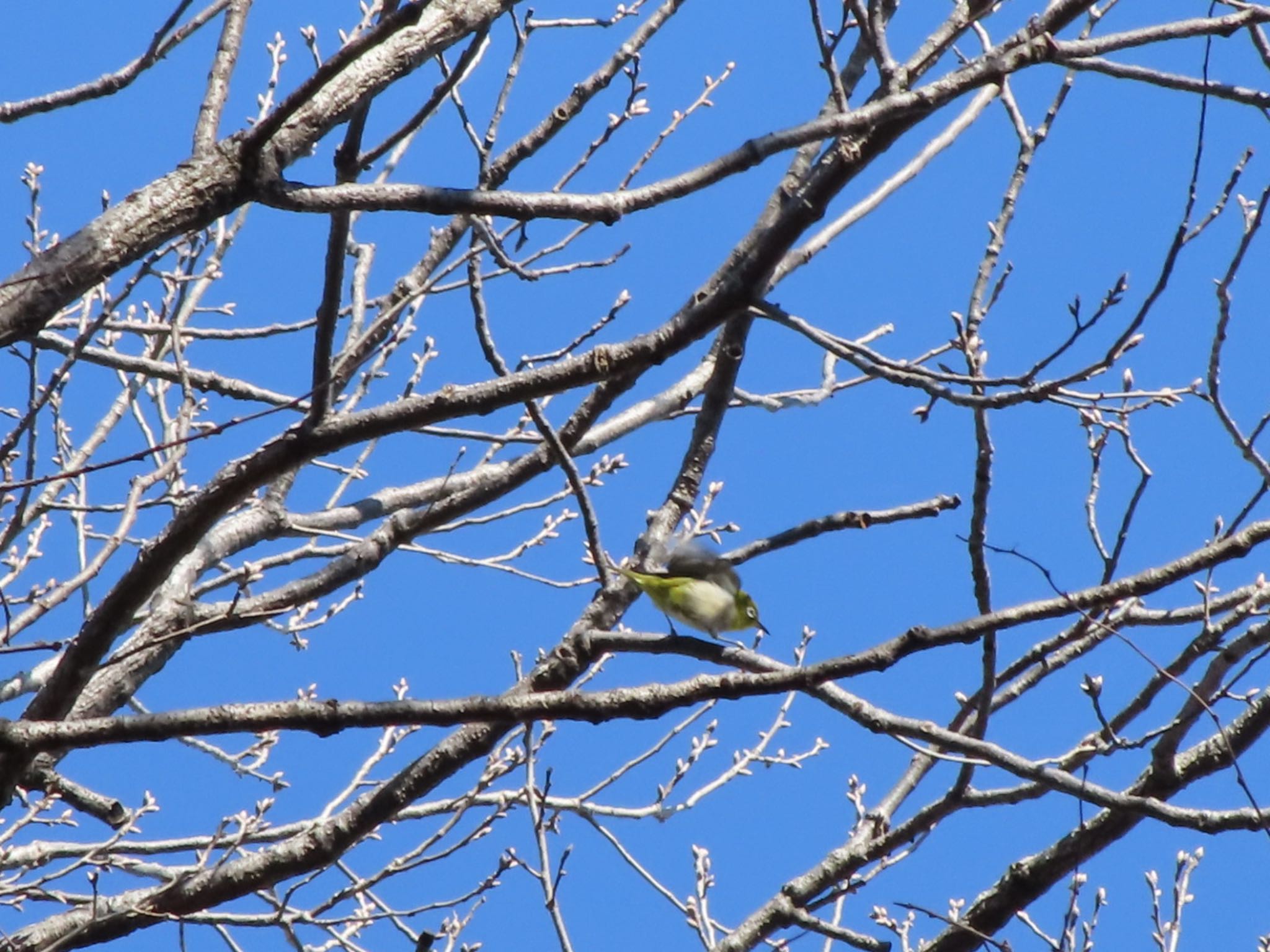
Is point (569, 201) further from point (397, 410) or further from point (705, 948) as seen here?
point (705, 948)

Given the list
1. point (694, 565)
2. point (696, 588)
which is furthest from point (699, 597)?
point (694, 565)

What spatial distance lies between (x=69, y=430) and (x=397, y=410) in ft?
12.5

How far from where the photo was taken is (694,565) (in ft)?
11.8

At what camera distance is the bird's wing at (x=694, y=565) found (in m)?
3.54

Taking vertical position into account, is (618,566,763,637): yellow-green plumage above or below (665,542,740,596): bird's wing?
above

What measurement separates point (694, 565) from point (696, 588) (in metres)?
0.37

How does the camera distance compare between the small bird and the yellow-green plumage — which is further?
the yellow-green plumage

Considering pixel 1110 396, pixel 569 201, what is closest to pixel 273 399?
pixel 569 201

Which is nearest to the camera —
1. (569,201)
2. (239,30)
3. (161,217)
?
(569,201)

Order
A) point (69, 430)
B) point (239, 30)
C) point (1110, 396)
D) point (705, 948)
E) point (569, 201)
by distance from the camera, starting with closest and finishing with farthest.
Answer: point (569, 201) < point (1110, 396) < point (239, 30) < point (705, 948) < point (69, 430)

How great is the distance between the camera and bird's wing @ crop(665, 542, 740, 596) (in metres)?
3.54

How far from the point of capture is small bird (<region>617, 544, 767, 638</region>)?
3.55 meters

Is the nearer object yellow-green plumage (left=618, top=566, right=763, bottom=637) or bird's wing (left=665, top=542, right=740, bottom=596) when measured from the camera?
bird's wing (left=665, top=542, right=740, bottom=596)

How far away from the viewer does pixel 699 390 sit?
15.1 feet
